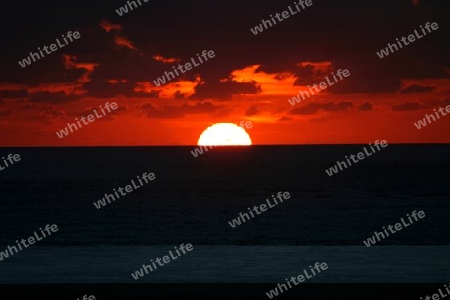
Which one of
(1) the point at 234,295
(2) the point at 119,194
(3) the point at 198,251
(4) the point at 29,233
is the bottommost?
(1) the point at 234,295

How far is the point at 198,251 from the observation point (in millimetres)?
14367

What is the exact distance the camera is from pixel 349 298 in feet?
36.3

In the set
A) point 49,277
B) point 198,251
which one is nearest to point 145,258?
point 198,251

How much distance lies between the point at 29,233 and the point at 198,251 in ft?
88.5

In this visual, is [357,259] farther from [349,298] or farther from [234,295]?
[234,295]

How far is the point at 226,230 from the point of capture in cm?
4031

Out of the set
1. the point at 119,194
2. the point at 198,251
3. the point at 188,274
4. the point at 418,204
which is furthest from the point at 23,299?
the point at 119,194

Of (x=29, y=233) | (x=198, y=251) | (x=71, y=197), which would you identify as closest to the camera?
(x=198, y=251)

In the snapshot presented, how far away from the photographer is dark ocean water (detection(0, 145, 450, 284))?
39.7 ft

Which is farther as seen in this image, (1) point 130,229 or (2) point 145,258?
(1) point 130,229

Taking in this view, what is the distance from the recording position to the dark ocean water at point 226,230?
12.1 metres

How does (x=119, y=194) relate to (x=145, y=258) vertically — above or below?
above

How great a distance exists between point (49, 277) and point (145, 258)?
7.86 feet

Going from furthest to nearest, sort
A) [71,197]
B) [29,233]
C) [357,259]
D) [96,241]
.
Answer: [71,197] → [29,233] → [96,241] → [357,259]
